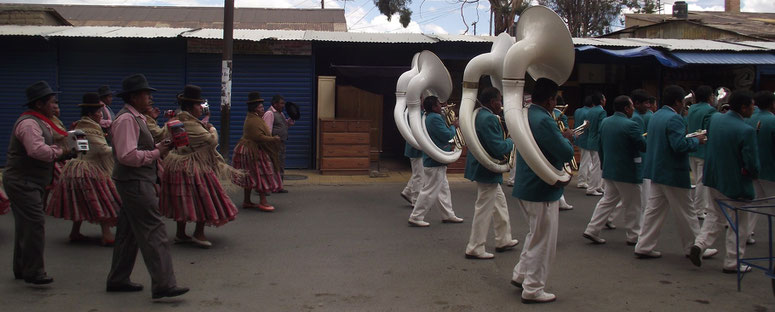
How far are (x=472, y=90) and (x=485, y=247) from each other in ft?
6.06

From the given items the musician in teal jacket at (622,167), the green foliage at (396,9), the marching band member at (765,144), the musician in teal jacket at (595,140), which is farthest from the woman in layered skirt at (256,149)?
the green foliage at (396,9)

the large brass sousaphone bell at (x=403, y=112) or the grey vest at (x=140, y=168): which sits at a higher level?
the large brass sousaphone bell at (x=403, y=112)

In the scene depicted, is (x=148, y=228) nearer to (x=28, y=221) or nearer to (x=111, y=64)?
(x=28, y=221)

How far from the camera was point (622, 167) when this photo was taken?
6781 millimetres

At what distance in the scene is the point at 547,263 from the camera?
496 centimetres

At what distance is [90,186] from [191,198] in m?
1.07

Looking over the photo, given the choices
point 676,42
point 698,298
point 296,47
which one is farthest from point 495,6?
point 698,298

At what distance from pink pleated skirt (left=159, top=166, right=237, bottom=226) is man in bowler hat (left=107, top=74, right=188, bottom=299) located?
1.51 meters

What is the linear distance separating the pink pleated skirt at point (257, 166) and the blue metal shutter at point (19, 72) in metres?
6.77

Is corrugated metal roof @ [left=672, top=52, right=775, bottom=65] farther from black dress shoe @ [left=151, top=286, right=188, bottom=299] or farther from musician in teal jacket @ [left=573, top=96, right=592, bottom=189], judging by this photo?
black dress shoe @ [left=151, top=286, right=188, bottom=299]

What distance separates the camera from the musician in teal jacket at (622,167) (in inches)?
266

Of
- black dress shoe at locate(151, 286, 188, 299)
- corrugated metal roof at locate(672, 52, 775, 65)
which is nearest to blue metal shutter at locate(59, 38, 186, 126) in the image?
black dress shoe at locate(151, 286, 188, 299)

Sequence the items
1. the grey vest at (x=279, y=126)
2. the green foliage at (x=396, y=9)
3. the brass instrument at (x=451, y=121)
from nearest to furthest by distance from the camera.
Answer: the brass instrument at (x=451, y=121) → the grey vest at (x=279, y=126) → the green foliage at (x=396, y=9)

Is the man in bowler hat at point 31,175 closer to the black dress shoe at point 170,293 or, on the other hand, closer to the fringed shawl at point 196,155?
the black dress shoe at point 170,293
